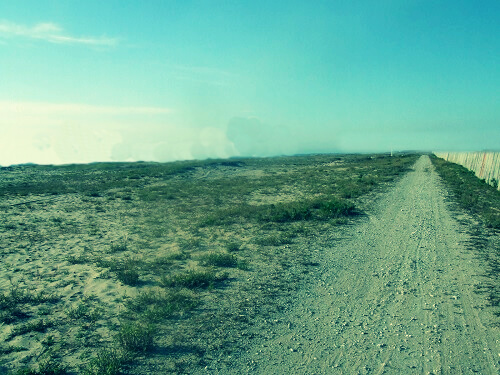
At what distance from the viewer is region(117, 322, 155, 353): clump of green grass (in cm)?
536

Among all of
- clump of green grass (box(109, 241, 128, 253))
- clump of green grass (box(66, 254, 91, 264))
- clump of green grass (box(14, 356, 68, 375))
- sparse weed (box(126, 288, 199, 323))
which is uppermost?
clump of green grass (box(14, 356, 68, 375))

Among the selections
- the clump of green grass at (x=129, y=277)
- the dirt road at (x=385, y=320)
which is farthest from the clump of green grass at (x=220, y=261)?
the dirt road at (x=385, y=320)

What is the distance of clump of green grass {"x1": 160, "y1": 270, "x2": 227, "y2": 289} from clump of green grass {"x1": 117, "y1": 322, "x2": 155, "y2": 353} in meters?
2.34

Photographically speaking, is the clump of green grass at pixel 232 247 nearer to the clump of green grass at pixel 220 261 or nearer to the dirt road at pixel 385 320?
the clump of green grass at pixel 220 261

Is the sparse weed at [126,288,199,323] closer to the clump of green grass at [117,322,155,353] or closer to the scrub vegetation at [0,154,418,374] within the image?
the scrub vegetation at [0,154,418,374]

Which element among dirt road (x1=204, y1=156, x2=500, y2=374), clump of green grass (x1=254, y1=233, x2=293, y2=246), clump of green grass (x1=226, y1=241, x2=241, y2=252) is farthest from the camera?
clump of green grass (x1=254, y1=233, x2=293, y2=246)

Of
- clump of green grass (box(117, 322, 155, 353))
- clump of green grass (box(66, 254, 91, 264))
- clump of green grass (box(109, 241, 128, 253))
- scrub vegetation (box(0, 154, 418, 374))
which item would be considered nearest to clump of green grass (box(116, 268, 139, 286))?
scrub vegetation (box(0, 154, 418, 374))

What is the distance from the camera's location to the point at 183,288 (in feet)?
25.8

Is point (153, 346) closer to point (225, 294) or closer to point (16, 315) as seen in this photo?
point (225, 294)

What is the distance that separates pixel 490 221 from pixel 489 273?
6.56 m

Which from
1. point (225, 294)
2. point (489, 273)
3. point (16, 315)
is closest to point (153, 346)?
point (225, 294)

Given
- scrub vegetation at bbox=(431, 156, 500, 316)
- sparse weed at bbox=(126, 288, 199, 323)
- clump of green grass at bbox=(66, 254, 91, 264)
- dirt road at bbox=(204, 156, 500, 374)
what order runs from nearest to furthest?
dirt road at bbox=(204, 156, 500, 374) → sparse weed at bbox=(126, 288, 199, 323) → scrub vegetation at bbox=(431, 156, 500, 316) → clump of green grass at bbox=(66, 254, 91, 264)

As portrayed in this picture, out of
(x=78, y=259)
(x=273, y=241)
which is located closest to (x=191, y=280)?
(x=273, y=241)

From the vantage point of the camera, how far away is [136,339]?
17.8 ft
